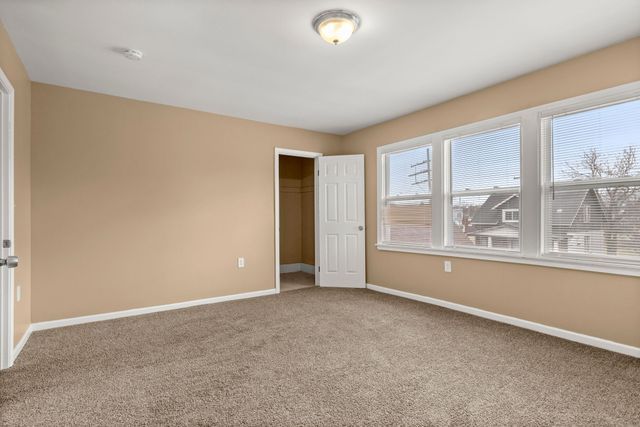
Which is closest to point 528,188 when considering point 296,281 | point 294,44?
point 294,44

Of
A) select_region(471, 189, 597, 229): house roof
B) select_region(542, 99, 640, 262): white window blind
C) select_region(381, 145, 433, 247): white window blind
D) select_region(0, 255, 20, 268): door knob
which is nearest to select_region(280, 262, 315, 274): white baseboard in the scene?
select_region(381, 145, 433, 247): white window blind

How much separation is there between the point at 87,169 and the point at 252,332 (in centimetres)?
248

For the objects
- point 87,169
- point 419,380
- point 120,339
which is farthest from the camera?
point 87,169

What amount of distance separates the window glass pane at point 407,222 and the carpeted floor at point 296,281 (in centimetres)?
151

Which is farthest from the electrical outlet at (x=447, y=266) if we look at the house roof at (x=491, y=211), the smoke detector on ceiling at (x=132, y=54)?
the smoke detector on ceiling at (x=132, y=54)

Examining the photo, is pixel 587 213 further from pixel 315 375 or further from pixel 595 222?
pixel 315 375

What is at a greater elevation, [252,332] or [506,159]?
[506,159]

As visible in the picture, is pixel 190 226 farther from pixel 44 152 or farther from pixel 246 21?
pixel 246 21

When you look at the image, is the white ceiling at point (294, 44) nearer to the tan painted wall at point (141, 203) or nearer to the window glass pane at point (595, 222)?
the tan painted wall at point (141, 203)

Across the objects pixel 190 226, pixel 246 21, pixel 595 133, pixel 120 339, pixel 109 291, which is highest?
pixel 246 21

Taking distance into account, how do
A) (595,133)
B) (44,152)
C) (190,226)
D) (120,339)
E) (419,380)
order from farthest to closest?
(190,226)
(44,152)
(120,339)
(595,133)
(419,380)

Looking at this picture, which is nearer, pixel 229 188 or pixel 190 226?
pixel 190 226

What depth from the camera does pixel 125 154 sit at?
376cm

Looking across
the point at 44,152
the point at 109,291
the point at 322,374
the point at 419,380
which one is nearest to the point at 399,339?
the point at 419,380
